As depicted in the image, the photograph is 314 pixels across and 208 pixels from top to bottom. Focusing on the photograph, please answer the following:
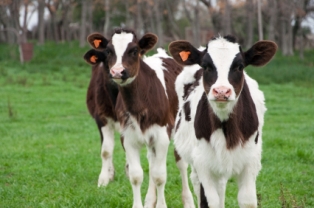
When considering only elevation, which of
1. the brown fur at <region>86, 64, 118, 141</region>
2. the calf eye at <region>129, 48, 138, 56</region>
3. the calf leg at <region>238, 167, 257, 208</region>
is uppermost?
the calf eye at <region>129, 48, 138, 56</region>

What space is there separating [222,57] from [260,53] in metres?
0.55

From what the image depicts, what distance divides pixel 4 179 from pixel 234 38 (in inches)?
189

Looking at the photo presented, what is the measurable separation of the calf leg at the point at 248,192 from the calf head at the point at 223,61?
65 cm

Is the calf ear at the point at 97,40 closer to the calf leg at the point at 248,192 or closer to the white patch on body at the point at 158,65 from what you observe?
the white patch on body at the point at 158,65

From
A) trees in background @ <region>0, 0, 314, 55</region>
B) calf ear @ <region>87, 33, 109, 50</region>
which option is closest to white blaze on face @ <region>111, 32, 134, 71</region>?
calf ear @ <region>87, 33, 109, 50</region>

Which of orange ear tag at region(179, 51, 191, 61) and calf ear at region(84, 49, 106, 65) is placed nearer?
orange ear tag at region(179, 51, 191, 61)

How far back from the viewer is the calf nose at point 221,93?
4871 mm

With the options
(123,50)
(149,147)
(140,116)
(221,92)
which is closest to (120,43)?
(123,50)

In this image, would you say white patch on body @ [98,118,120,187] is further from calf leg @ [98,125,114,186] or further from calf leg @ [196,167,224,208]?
calf leg @ [196,167,224,208]

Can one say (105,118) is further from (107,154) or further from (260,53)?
(260,53)

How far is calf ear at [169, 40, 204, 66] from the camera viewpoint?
5.80 meters

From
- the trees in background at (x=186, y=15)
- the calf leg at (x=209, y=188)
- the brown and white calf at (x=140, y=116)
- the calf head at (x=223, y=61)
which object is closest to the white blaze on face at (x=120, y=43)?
the brown and white calf at (x=140, y=116)

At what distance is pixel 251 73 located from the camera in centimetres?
2684

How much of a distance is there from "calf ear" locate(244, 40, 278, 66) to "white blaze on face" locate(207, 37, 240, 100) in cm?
22
